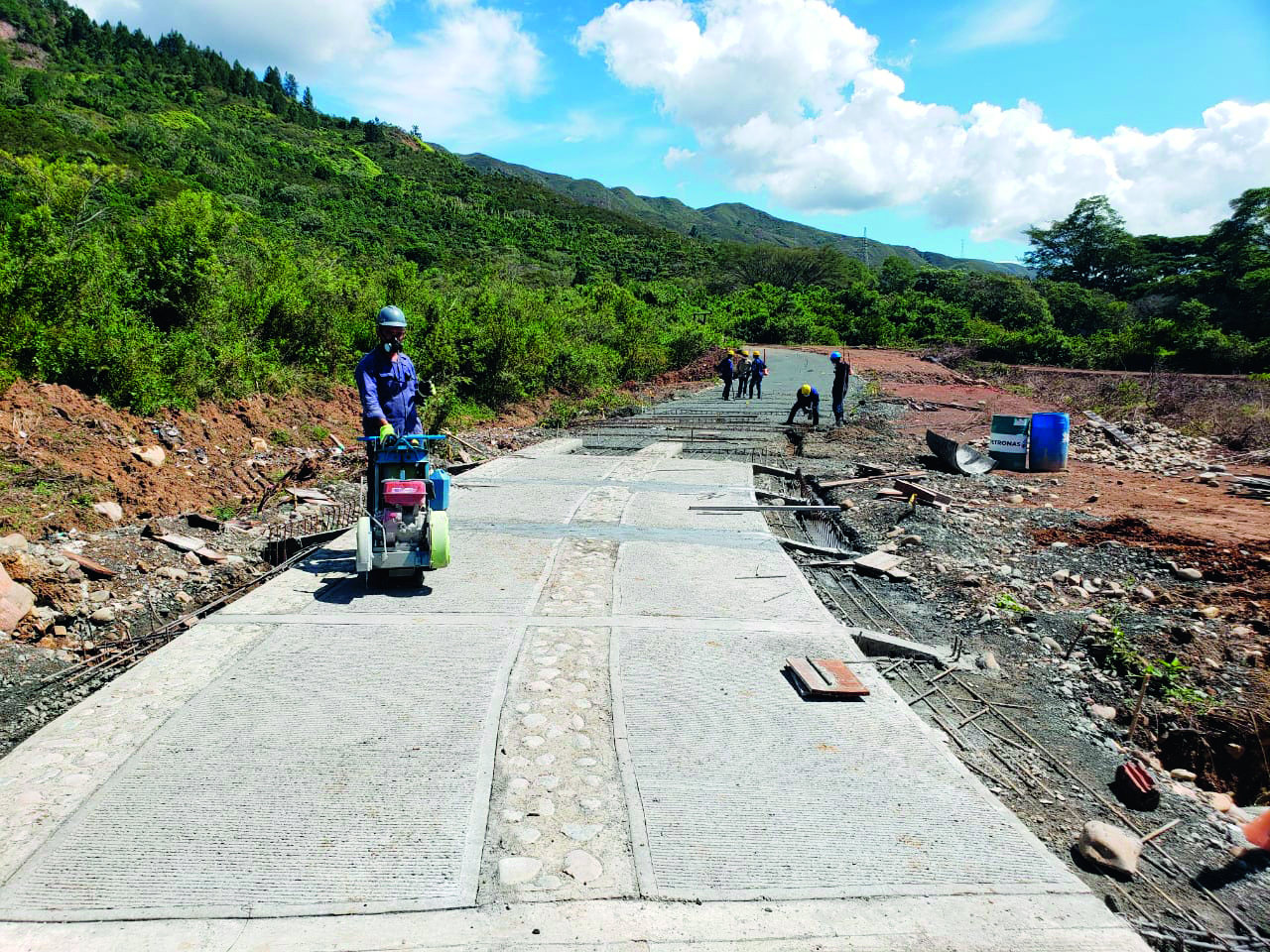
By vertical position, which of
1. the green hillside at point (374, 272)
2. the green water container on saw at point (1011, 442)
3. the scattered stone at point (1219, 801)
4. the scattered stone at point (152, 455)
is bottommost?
the scattered stone at point (1219, 801)

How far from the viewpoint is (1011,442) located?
468 inches

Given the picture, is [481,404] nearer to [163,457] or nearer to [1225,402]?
[163,457]

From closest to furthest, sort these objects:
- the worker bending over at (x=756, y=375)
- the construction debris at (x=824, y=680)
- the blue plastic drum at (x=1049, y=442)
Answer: the construction debris at (x=824, y=680)
the blue plastic drum at (x=1049, y=442)
the worker bending over at (x=756, y=375)

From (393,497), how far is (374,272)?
13.3 m

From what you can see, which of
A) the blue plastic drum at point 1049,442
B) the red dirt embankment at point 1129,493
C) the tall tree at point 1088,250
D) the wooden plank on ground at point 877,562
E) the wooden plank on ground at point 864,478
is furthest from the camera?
the tall tree at point 1088,250

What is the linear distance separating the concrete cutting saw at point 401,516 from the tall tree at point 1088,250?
62.4 m

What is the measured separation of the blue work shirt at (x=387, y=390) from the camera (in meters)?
5.52

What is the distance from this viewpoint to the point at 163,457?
8.10m

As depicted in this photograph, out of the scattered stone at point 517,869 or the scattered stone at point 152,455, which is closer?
the scattered stone at point 517,869

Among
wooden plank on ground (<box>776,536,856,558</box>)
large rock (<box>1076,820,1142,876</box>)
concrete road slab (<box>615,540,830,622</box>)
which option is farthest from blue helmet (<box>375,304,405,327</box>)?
large rock (<box>1076,820,1142,876</box>)

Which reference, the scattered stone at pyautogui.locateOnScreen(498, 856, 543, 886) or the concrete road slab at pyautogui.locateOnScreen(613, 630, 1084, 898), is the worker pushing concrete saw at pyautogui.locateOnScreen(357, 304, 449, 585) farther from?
the scattered stone at pyautogui.locateOnScreen(498, 856, 543, 886)

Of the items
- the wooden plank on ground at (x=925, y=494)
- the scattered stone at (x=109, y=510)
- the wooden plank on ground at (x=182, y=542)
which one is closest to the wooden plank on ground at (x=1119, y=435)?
the wooden plank on ground at (x=925, y=494)

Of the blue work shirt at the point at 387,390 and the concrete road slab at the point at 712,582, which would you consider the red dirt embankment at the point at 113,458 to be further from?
the concrete road slab at the point at 712,582

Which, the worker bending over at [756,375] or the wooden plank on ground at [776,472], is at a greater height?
the worker bending over at [756,375]
